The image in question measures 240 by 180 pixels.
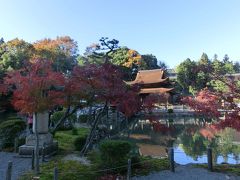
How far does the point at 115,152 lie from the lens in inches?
302

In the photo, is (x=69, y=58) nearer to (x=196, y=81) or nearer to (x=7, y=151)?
(x=196, y=81)

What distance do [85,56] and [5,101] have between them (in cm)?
2909

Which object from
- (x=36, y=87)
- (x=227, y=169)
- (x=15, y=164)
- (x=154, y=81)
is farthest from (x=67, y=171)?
(x=154, y=81)

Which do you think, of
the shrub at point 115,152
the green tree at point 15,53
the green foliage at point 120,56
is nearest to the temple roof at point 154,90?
the green foliage at point 120,56

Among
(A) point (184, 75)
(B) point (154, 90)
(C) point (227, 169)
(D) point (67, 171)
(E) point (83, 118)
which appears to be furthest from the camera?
(A) point (184, 75)

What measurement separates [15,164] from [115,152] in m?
3.47

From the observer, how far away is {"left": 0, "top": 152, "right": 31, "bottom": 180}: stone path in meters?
7.71

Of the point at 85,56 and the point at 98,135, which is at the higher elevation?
the point at 85,56

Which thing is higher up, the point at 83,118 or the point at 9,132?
the point at 83,118

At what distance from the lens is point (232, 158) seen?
1240 centimetres

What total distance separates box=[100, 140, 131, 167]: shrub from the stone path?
242 cm

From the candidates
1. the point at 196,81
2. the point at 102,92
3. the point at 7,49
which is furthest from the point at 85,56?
the point at 102,92

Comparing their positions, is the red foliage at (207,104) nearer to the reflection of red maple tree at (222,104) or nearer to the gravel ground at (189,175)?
the reflection of red maple tree at (222,104)

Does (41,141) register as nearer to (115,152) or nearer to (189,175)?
(115,152)
